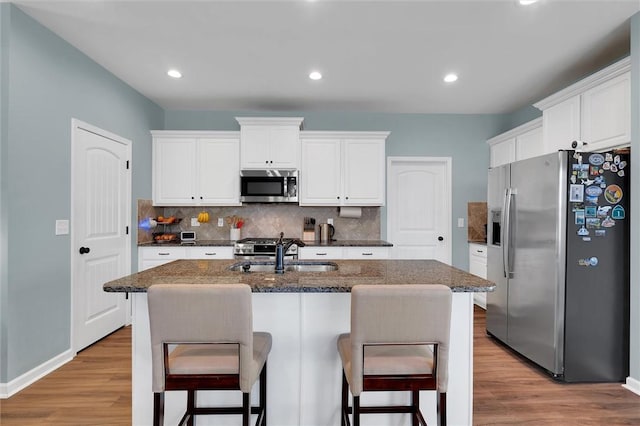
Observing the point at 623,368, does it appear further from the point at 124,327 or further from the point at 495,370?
the point at 124,327

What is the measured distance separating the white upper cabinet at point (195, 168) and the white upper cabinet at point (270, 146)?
0.15 metres

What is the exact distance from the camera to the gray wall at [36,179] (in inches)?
90.0

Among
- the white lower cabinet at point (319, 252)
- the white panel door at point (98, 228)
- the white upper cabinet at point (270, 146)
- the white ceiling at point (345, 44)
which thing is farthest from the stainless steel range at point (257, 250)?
the white ceiling at point (345, 44)

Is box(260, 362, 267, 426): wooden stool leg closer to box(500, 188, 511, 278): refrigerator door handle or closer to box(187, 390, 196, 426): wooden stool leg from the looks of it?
box(187, 390, 196, 426): wooden stool leg

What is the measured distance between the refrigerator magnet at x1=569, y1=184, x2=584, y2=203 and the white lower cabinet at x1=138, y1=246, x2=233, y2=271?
331 cm

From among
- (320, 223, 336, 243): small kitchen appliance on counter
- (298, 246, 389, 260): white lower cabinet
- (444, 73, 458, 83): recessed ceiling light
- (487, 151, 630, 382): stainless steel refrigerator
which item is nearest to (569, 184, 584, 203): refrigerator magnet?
(487, 151, 630, 382): stainless steel refrigerator

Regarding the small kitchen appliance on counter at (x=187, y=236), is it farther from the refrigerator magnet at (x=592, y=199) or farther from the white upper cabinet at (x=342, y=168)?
the refrigerator magnet at (x=592, y=199)

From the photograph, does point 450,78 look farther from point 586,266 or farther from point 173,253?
point 173,253

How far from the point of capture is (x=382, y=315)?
136cm

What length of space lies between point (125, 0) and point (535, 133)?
399cm

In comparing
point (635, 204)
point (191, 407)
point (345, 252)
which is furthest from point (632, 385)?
point (191, 407)

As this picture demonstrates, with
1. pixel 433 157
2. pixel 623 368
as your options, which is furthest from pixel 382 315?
pixel 433 157

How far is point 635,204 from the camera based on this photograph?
235 centimetres

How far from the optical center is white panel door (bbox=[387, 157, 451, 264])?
4.71 meters
